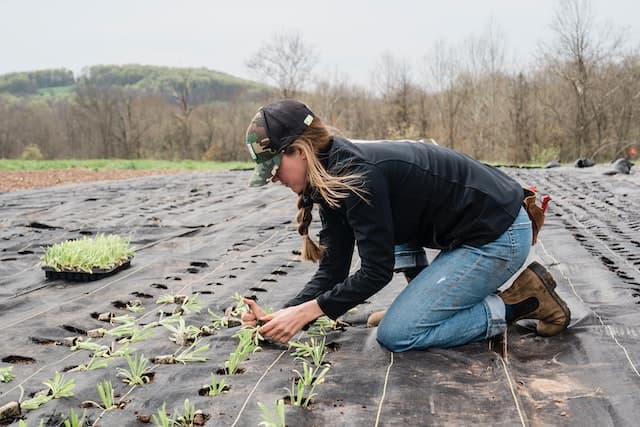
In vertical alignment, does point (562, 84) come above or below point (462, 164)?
above

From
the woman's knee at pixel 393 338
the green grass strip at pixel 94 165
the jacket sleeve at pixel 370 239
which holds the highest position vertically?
the jacket sleeve at pixel 370 239

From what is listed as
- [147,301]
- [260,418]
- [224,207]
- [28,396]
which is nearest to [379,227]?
[260,418]

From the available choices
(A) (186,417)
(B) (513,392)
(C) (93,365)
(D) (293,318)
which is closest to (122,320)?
(C) (93,365)

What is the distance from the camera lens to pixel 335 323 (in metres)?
2.55

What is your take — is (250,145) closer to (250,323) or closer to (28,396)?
(250,323)

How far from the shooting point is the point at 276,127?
1.91 metres

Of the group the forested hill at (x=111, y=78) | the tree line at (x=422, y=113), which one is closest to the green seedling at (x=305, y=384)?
the tree line at (x=422, y=113)

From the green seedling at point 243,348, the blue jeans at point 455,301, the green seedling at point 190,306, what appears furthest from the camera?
the green seedling at point 190,306

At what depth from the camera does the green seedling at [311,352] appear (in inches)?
81.8

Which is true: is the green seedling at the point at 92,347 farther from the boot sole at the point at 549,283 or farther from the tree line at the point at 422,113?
the tree line at the point at 422,113

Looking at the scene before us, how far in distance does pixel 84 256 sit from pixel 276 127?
6.99ft

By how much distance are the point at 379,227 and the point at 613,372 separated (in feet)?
3.10

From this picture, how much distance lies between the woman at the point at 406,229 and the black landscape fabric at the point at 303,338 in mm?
128

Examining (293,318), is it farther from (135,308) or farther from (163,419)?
(135,308)
